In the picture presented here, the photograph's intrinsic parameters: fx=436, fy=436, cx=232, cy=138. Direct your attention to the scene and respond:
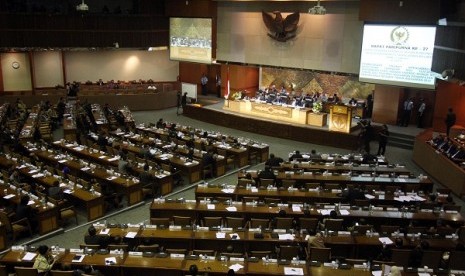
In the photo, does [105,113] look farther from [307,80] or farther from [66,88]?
[307,80]

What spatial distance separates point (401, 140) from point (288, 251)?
1284cm

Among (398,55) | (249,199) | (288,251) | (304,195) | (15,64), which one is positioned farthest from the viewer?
(15,64)

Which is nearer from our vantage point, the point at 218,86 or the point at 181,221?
the point at 181,221

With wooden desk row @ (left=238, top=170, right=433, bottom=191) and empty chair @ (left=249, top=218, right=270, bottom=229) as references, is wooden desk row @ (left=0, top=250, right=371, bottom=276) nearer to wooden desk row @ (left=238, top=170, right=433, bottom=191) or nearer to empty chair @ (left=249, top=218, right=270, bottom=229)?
empty chair @ (left=249, top=218, right=270, bottom=229)

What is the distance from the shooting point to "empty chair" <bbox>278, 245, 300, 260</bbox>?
8781 millimetres

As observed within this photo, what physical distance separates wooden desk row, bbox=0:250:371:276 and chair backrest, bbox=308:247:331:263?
52cm

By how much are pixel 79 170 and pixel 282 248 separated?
7877 mm

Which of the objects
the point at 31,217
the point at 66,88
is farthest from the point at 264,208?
the point at 66,88

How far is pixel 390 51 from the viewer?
752 inches

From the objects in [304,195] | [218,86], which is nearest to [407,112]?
[304,195]

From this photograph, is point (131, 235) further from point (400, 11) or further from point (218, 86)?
point (218, 86)

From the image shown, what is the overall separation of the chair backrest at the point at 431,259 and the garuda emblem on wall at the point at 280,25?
16.3 metres

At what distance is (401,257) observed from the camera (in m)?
8.70

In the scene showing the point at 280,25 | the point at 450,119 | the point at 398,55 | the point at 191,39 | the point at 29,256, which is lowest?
the point at 29,256
